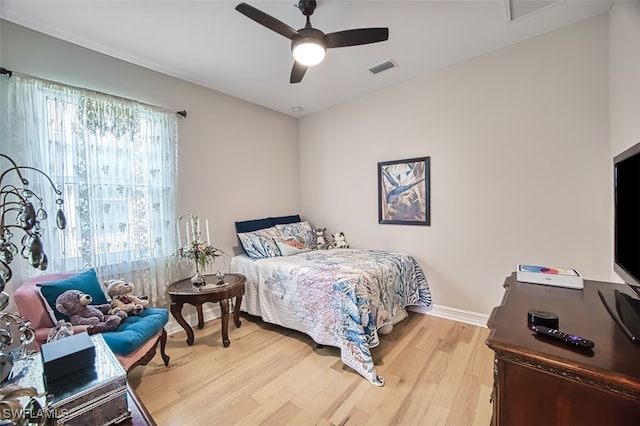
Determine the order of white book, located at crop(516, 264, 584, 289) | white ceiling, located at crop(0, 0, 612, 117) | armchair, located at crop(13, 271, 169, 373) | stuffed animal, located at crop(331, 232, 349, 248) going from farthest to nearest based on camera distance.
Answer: stuffed animal, located at crop(331, 232, 349, 248) → white ceiling, located at crop(0, 0, 612, 117) → armchair, located at crop(13, 271, 169, 373) → white book, located at crop(516, 264, 584, 289)

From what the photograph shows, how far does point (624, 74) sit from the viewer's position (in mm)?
1807

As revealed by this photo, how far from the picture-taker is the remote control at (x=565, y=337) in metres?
0.87

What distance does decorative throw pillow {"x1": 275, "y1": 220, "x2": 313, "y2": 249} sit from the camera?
3637 millimetres

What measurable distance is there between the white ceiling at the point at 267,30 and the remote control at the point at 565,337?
218 cm

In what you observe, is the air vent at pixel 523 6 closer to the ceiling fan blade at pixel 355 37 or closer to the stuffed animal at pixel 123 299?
the ceiling fan blade at pixel 355 37

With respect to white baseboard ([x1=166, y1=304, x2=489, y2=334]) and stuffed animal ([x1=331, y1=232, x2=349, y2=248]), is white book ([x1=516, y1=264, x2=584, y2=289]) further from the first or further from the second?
stuffed animal ([x1=331, y1=232, x2=349, y2=248])

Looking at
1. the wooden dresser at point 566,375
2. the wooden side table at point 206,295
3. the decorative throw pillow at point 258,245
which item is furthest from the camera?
the decorative throw pillow at point 258,245

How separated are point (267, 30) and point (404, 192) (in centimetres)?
220

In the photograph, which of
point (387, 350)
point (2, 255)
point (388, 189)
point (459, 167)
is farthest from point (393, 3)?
point (387, 350)

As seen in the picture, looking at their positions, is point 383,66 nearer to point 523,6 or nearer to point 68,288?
point 523,6

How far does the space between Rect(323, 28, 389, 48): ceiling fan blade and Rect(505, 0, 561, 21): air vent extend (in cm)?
101

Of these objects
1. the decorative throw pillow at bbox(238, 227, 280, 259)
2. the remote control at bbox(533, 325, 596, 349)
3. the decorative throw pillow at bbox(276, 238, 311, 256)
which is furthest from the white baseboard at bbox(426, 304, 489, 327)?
the remote control at bbox(533, 325, 596, 349)

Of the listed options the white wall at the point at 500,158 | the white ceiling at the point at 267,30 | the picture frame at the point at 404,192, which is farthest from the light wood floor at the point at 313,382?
the white ceiling at the point at 267,30

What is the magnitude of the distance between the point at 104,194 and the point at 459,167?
11.3 feet
